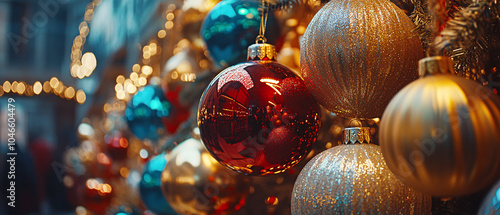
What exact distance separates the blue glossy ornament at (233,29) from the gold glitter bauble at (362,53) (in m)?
0.24

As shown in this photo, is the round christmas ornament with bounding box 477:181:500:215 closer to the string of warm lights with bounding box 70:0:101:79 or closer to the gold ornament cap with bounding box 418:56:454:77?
the gold ornament cap with bounding box 418:56:454:77

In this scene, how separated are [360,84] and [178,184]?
0.39 m

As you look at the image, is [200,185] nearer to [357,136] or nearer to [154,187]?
[154,187]

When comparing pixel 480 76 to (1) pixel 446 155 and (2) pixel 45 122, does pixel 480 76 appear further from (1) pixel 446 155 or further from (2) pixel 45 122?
(2) pixel 45 122

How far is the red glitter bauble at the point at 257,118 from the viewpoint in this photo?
0.43m

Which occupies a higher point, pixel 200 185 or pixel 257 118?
pixel 257 118

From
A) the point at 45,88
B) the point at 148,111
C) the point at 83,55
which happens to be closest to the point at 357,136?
the point at 148,111

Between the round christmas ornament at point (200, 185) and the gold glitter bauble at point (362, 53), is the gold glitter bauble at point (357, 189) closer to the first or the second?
the gold glitter bauble at point (362, 53)

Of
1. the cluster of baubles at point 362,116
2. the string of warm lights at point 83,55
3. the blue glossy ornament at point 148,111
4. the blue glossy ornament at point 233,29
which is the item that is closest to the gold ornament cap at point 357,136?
the cluster of baubles at point 362,116

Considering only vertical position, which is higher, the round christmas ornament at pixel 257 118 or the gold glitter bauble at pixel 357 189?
the round christmas ornament at pixel 257 118

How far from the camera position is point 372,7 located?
0.41 meters

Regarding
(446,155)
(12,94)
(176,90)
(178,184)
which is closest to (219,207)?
(178,184)

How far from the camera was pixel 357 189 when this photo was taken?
0.37 meters

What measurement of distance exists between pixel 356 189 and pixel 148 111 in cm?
66
